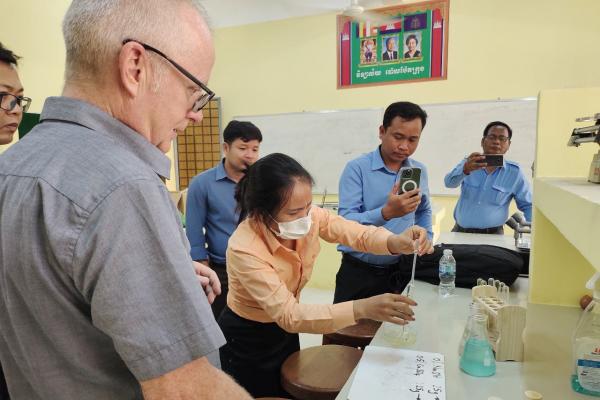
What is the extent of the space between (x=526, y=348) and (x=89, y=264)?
1116 millimetres

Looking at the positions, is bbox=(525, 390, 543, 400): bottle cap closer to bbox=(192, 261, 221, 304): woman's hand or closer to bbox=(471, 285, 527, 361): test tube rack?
bbox=(471, 285, 527, 361): test tube rack

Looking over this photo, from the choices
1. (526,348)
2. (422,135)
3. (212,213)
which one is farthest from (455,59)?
(526,348)

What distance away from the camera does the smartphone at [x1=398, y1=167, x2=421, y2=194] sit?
66.6 inches

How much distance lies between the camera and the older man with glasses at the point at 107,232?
17.3 inches

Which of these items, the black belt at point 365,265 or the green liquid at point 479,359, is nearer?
the green liquid at point 479,359

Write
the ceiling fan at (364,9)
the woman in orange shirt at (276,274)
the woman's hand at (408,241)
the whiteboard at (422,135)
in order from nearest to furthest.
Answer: the woman in orange shirt at (276,274) < the woman's hand at (408,241) < the ceiling fan at (364,9) < the whiteboard at (422,135)

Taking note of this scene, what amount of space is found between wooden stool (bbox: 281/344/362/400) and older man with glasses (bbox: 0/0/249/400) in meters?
0.70

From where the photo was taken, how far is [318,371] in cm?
123

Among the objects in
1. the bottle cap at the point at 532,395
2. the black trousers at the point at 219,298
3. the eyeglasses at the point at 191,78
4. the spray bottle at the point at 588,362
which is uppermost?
the eyeglasses at the point at 191,78

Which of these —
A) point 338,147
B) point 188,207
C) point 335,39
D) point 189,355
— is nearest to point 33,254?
point 189,355

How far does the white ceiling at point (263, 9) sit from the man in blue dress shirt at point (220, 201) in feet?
6.17

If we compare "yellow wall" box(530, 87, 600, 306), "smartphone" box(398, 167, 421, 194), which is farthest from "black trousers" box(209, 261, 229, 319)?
"yellow wall" box(530, 87, 600, 306)

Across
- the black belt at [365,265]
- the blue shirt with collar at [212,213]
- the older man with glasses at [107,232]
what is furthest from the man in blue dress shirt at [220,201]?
the older man with glasses at [107,232]

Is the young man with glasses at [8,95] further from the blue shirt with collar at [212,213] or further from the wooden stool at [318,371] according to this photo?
the wooden stool at [318,371]
